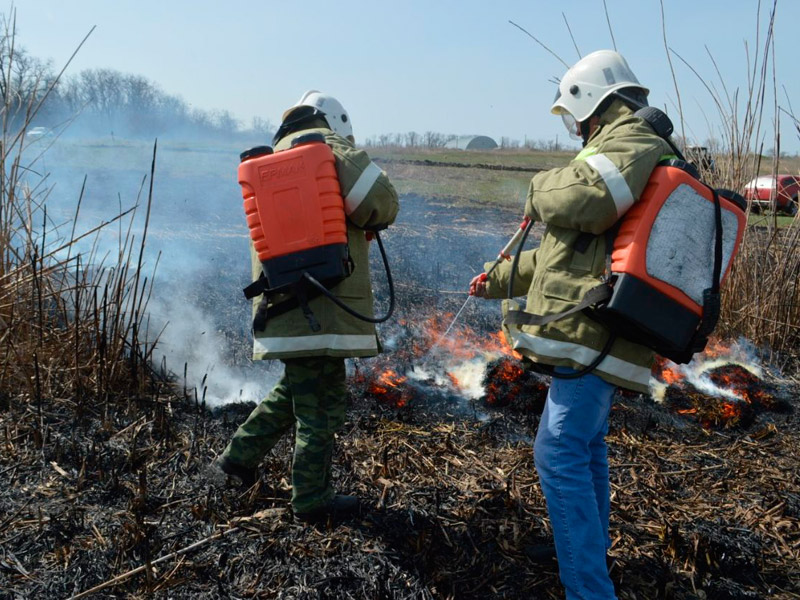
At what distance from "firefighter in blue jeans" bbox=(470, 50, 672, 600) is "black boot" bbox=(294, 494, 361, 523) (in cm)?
106

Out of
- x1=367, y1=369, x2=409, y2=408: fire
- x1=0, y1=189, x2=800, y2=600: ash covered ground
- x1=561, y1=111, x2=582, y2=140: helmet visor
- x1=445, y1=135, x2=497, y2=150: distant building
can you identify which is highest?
x1=445, y1=135, x2=497, y2=150: distant building

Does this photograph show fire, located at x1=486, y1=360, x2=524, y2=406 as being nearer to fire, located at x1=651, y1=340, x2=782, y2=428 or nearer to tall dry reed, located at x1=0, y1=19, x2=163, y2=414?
fire, located at x1=651, y1=340, x2=782, y2=428

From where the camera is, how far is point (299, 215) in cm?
263

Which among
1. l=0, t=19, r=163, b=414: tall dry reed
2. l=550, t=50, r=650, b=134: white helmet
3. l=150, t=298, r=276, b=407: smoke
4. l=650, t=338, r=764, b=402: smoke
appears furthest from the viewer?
l=650, t=338, r=764, b=402: smoke

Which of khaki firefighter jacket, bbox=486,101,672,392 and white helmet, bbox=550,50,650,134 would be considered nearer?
khaki firefighter jacket, bbox=486,101,672,392

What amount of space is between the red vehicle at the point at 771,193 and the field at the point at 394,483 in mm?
1473

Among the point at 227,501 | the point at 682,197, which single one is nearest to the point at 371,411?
the point at 227,501

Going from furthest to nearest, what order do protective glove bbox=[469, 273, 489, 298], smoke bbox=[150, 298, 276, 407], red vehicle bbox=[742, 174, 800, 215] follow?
red vehicle bbox=[742, 174, 800, 215]
smoke bbox=[150, 298, 276, 407]
protective glove bbox=[469, 273, 489, 298]

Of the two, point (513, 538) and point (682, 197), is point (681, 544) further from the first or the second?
point (682, 197)

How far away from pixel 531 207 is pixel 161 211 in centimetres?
770

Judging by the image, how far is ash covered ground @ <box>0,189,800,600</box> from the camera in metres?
2.61

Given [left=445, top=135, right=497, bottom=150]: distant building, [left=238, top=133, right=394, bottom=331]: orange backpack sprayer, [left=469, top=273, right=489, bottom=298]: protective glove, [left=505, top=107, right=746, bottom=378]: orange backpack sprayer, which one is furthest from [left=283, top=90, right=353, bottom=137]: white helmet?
[left=445, top=135, right=497, bottom=150]: distant building

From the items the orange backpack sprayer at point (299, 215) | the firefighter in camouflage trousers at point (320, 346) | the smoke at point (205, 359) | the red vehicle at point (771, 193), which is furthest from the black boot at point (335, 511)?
the red vehicle at point (771, 193)

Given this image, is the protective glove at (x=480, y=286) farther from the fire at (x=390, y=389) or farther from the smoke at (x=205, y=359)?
the smoke at (x=205, y=359)
